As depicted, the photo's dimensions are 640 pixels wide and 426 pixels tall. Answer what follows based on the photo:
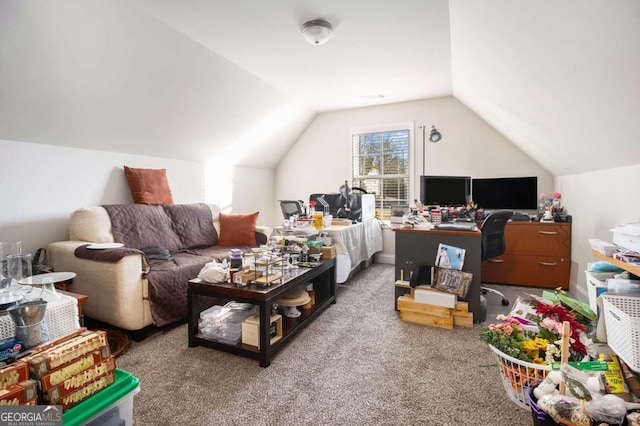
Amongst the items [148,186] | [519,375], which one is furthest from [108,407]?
[148,186]

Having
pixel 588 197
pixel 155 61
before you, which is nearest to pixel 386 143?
pixel 588 197

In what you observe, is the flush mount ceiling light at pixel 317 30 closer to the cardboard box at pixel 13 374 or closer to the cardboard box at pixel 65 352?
the cardboard box at pixel 65 352

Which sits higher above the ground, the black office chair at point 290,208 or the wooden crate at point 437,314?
the black office chair at point 290,208

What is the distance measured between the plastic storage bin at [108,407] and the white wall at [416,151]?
13.3 ft

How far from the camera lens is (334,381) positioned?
1.74m

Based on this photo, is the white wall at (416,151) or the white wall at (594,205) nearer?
the white wall at (594,205)

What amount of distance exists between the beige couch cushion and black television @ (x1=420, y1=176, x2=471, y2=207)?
3.15 metres

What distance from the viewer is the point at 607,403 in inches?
37.8

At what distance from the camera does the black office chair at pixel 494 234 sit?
9.09 ft

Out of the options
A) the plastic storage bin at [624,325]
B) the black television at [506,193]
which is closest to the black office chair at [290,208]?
the black television at [506,193]

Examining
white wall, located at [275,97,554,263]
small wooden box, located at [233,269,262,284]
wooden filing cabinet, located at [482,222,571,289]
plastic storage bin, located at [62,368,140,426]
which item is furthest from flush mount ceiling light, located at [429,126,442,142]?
plastic storage bin, located at [62,368,140,426]

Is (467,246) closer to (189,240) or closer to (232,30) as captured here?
(232,30)

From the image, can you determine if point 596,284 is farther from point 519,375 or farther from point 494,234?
point 494,234

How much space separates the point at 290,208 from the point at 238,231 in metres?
0.69
